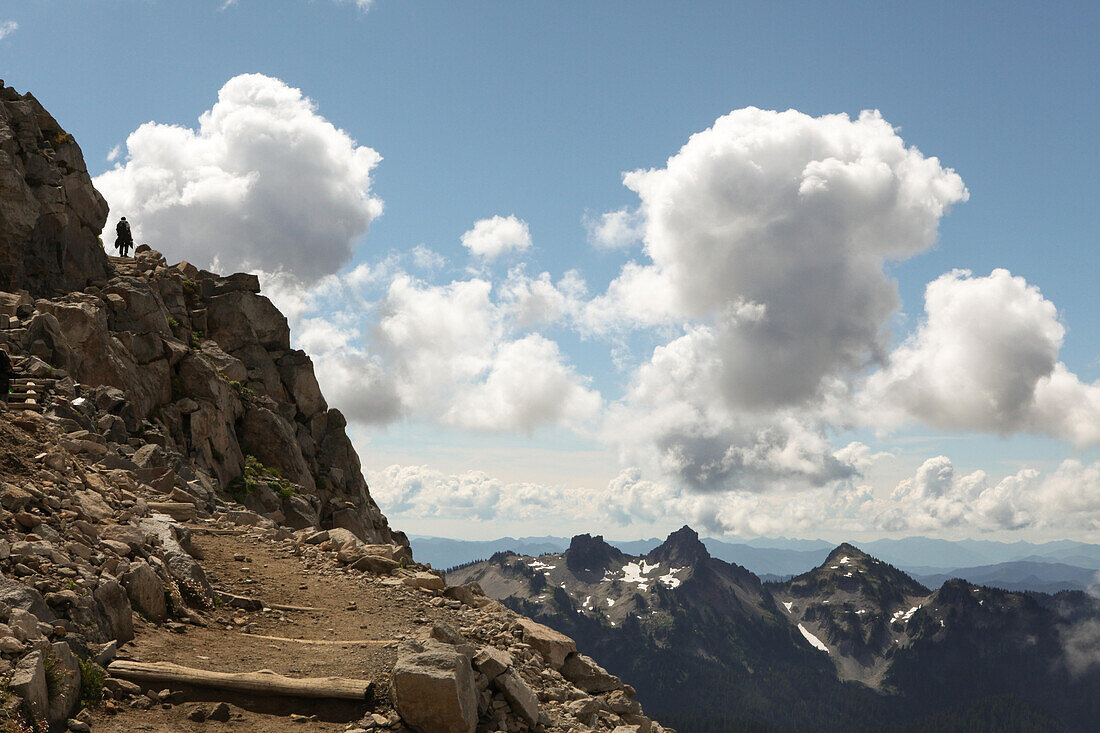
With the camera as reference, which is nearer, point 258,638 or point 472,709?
point 472,709

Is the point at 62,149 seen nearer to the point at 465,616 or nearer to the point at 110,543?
the point at 110,543

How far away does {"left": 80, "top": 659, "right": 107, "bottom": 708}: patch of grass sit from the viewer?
46.6ft

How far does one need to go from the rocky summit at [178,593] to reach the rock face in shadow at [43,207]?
0.19 meters

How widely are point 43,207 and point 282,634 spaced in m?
46.1

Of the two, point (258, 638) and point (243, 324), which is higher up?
point (243, 324)

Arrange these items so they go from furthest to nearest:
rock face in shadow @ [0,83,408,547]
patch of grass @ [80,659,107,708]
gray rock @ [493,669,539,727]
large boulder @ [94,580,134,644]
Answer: rock face in shadow @ [0,83,408,547] < large boulder @ [94,580,134,644] < gray rock @ [493,669,539,727] < patch of grass @ [80,659,107,708]

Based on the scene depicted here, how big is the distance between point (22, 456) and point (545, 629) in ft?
55.8

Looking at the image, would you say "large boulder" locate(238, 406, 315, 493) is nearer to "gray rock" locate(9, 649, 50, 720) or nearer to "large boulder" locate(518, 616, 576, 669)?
"large boulder" locate(518, 616, 576, 669)

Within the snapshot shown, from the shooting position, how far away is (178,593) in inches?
802

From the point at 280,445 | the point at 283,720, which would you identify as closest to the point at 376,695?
the point at 283,720

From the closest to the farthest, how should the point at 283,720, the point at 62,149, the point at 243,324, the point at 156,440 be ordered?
the point at 283,720, the point at 156,440, the point at 62,149, the point at 243,324

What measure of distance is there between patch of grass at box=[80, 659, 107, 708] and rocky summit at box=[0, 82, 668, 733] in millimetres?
41

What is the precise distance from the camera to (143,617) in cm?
1852


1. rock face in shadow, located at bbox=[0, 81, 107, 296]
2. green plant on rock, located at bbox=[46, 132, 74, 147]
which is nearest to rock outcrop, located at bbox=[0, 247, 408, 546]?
rock face in shadow, located at bbox=[0, 81, 107, 296]
